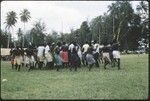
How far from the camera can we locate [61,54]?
967 inches

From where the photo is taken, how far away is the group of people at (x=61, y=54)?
23.3 m

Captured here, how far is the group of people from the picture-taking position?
76.4 ft

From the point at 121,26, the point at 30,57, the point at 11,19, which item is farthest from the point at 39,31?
the point at 30,57

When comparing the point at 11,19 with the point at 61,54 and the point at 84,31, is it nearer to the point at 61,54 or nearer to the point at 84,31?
the point at 84,31

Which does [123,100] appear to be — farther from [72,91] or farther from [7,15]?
[7,15]

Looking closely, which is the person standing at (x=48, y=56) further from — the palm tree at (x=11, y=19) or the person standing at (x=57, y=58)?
the palm tree at (x=11, y=19)

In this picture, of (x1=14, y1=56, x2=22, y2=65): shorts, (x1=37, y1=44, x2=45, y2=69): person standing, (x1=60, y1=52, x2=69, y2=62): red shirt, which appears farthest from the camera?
(x1=37, y1=44, x2=45, y2=69): person standing

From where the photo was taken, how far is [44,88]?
14.1m

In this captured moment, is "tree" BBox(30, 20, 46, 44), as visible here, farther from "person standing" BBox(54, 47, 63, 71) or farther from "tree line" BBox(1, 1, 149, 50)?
"person standing" BBox(54, 47, 63, 71)

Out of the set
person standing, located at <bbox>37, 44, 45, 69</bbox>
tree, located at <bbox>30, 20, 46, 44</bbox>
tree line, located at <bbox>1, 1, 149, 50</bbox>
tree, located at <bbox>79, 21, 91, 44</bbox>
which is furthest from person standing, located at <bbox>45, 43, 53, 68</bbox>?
tree, located at <bbox>79, 21, 91, 44</bbox>

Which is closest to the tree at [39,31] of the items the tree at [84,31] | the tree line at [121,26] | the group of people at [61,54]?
the tree line at [121,26]

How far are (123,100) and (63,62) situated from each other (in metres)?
14.1

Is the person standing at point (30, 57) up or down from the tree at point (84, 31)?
down

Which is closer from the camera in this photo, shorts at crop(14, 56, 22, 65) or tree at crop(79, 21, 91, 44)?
shorts at crop(14, 56, 22, 65)
